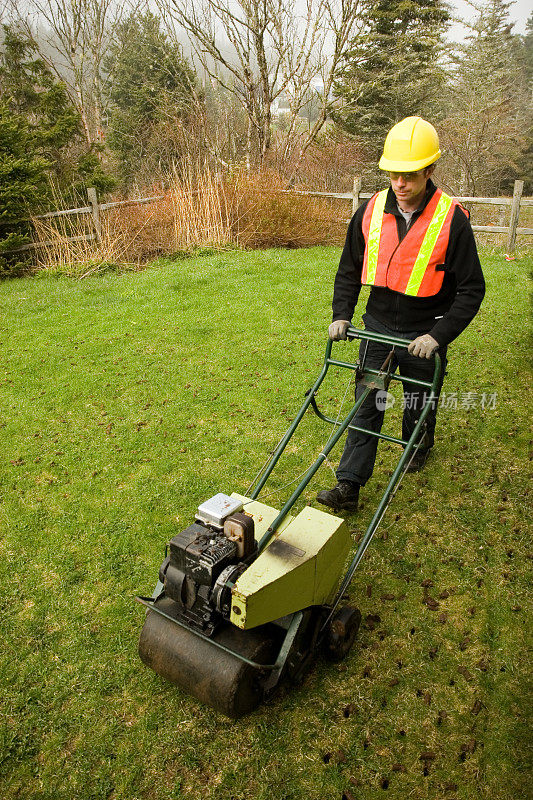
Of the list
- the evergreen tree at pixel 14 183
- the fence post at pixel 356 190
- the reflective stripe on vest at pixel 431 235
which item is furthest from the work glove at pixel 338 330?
the fence post at pixel 356 190

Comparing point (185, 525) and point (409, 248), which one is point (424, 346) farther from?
point (185, 525)

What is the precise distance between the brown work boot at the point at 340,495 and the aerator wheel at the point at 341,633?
0.87m

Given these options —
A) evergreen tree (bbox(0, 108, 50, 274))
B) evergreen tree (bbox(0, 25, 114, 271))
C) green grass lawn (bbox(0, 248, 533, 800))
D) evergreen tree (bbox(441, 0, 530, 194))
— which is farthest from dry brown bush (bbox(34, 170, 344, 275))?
evergreen tree (bbox(441, 0, 530, 194))

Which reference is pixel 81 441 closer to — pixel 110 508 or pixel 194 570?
pixel 110 508

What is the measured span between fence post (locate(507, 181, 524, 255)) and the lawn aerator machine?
9.36 metres

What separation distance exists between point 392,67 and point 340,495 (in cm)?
1917

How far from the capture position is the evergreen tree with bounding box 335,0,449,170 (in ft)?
57.1

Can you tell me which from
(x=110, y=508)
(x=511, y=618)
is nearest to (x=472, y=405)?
(x=511, y=618)

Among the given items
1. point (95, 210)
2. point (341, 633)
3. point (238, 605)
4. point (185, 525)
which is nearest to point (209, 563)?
point (238, 605)

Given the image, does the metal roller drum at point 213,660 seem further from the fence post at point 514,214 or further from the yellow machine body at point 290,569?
the fence post at point 514,214

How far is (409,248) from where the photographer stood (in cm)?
263

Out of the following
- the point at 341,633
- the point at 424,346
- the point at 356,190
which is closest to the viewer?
the point at 341,633

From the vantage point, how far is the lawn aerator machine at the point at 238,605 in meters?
1.93

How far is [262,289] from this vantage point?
7.73 metres
